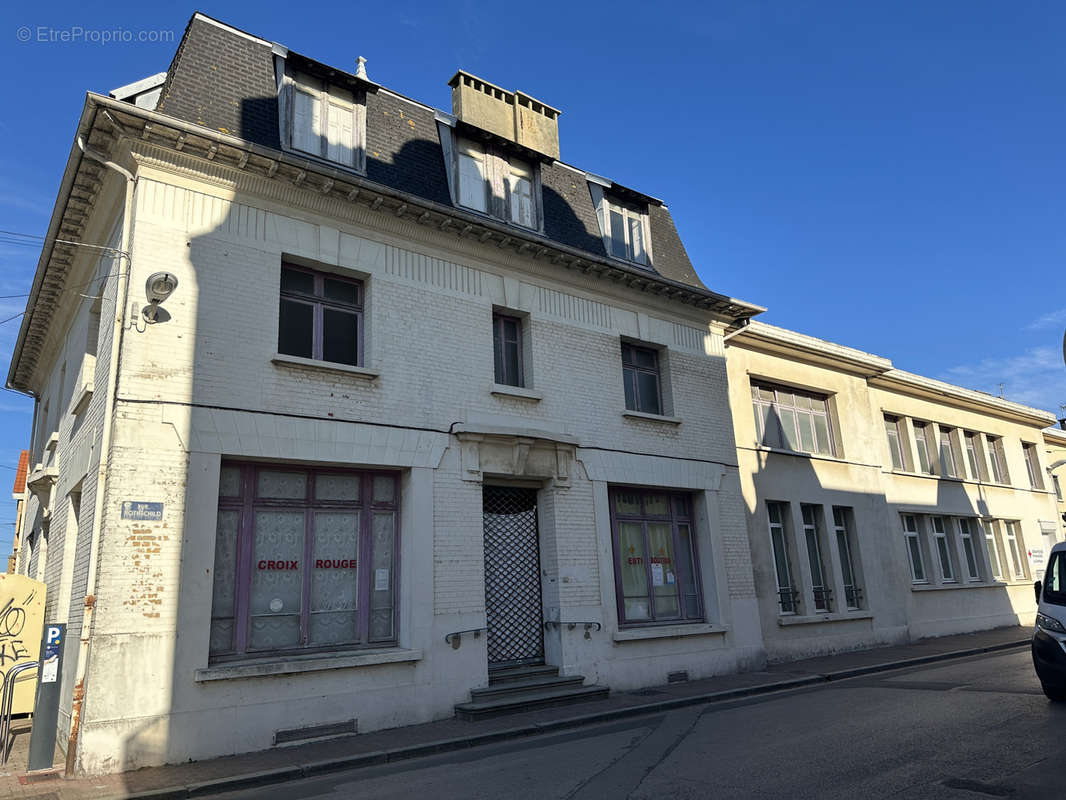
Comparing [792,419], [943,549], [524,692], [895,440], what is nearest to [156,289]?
[524,692]

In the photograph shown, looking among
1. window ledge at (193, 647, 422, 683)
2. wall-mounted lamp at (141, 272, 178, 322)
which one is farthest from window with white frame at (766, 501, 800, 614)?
wall-mounted lamp at (141, 272, 178, 322)

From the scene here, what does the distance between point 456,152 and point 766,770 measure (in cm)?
1079

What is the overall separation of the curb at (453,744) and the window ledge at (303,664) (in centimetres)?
138

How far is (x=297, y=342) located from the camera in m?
11.0

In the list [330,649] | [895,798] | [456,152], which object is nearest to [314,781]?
[330,649]

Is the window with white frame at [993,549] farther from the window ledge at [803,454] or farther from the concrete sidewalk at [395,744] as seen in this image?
the concrete sidewalk at [395,744]

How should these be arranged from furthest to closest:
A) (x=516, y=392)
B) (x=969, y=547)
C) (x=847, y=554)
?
(x=969, y=547) → (x=847, y=554) → (x=516, y=392)

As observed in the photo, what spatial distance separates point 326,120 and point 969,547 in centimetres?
2206

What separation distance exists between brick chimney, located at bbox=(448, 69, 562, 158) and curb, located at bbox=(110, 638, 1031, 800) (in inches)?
418

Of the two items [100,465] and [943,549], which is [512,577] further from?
[943,549]

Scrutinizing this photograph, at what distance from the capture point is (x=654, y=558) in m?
14.4

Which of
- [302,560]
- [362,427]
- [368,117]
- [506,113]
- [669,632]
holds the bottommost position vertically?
[669,632]

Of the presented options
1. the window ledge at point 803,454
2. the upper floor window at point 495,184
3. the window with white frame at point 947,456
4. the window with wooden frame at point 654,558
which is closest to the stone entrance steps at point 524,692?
the window with wooden frame at point 654,558

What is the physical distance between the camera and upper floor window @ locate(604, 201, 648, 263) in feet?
51.8
